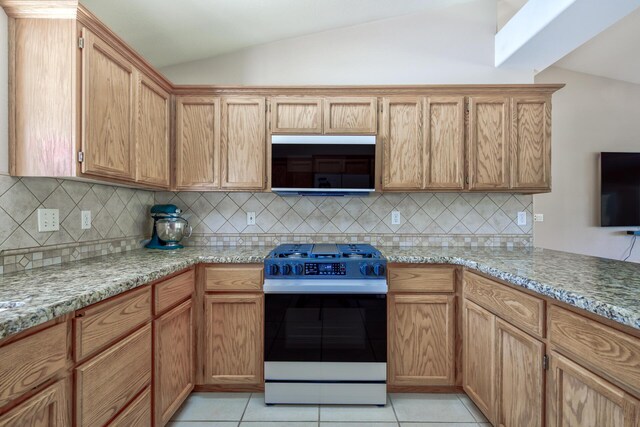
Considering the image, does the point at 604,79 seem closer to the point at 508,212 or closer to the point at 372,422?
the point at 508,212

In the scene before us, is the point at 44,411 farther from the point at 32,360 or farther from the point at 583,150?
the point at 583,150

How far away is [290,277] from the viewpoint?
1936 mm

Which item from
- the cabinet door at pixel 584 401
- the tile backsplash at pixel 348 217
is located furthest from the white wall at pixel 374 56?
the cabinet door at pixel 584 401

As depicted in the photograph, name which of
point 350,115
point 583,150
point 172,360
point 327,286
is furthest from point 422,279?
point 583,150

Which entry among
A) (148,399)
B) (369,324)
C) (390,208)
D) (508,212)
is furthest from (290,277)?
(508,212)

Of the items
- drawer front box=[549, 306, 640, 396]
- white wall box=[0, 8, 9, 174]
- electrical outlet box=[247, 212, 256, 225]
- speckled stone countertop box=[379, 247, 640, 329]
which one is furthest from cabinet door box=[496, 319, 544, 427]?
white wall box=[0, 8, 9, 174]

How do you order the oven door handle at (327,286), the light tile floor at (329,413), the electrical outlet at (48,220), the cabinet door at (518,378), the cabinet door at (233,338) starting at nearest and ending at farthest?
the cabinet door at (518,378)
the electrical outlet at (48,220)
the light tile floor at (329,413)
the oven door handle at (327,286)
the cabinet door at (233,338)

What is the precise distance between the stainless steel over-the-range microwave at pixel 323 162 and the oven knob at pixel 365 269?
59 cm

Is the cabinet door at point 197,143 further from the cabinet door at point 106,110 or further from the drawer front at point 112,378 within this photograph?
the drawer front at point 112,378

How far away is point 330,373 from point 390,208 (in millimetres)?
1358

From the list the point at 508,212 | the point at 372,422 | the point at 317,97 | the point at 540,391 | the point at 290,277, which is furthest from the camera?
the point at 508,212

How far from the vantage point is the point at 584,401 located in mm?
1063

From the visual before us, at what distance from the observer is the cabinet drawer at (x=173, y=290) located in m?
1.59

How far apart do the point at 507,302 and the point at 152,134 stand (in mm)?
2312
